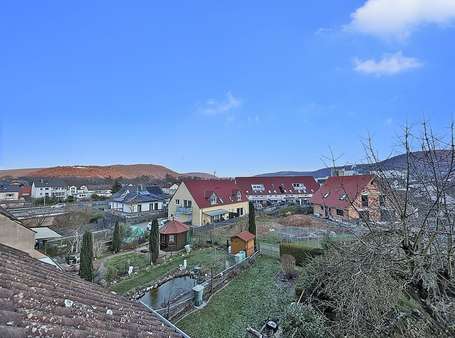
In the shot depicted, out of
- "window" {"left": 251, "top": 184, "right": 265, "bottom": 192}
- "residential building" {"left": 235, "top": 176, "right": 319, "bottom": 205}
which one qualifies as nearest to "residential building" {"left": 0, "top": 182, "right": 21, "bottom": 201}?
"residential building" {"left": 235, "top": 176, "right": 319, "bottom": 205}

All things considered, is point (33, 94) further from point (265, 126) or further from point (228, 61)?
point (265, 126)

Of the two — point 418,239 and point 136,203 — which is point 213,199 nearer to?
point 136,203

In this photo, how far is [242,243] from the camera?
2044cm

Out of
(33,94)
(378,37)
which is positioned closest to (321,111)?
(378,37)

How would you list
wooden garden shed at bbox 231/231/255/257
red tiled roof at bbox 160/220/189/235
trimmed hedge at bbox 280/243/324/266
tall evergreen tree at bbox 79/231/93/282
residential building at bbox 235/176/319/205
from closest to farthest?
tall evergreen tree at bbox 79/231/93/282 < trimmed hedge at bbox 280/243/324/266 < wooden garden shed at bbox 231/231/255/257 < red tiled roof at bbox 160/220/189/235 < residential building at bbox 235/176/319/205

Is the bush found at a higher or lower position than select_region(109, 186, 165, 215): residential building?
lower

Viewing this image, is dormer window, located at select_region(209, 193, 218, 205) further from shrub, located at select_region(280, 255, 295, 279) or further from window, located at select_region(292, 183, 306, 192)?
window, located at select_region(292, 183, 306, 192)

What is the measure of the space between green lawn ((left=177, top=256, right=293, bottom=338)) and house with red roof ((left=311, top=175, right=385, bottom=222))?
16.5 ft

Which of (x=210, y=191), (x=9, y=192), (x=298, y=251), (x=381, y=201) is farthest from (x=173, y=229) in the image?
(x=9, y=192)

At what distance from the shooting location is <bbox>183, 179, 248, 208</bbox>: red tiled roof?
33447 mm

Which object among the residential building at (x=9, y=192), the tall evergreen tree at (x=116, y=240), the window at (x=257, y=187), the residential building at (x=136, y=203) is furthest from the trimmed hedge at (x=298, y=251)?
the residential building at (x=9, y=192)

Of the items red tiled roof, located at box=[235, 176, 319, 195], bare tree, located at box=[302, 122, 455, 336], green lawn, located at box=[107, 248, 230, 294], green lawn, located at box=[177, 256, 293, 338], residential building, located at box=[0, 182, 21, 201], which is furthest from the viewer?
residential building, located at box=[0, 182, 21, 201]

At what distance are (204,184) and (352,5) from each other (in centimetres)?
2822

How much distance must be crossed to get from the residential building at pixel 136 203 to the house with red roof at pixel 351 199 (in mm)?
23636
